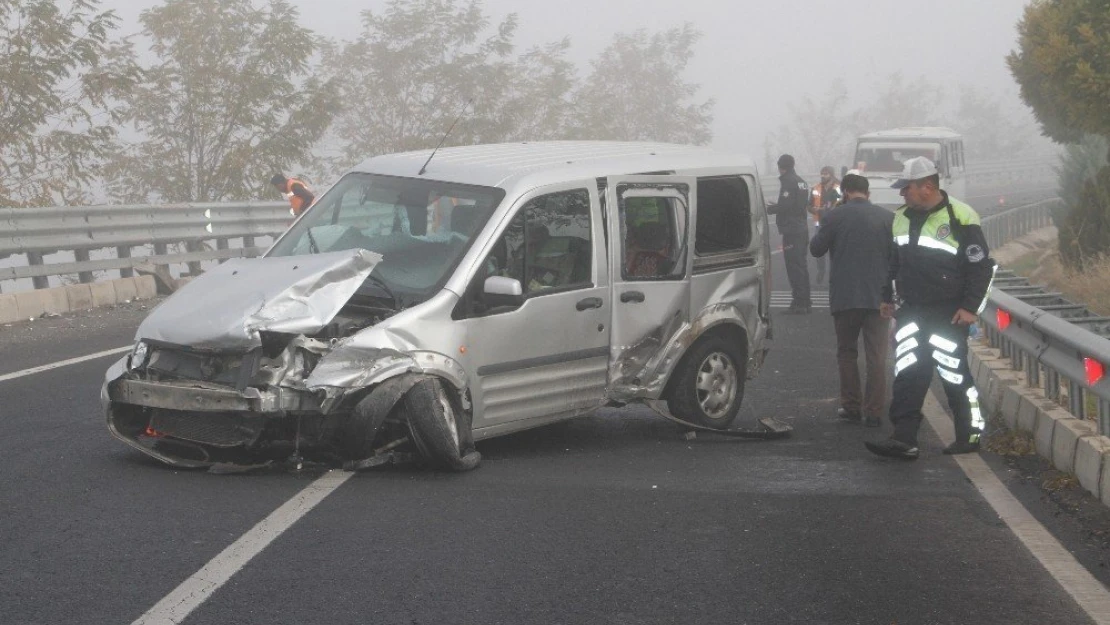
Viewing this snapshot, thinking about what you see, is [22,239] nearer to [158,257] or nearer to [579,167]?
[158,257]

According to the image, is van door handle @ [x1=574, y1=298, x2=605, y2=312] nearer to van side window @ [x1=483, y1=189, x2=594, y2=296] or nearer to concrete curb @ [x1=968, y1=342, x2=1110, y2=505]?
van side window @ [x1=483, y1=189, x2=594, y2=296]

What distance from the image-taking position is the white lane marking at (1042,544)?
544cm

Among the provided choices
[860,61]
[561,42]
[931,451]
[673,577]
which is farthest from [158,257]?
[860,61]

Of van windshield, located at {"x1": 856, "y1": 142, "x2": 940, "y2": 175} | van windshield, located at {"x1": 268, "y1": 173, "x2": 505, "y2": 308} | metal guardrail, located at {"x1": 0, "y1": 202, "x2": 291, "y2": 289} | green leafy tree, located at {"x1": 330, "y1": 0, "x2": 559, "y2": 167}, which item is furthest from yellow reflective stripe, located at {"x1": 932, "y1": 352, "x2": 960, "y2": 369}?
green leafy tree, located at {"x1": 330, "y1": 0, "x2": 559, "y2": 167}

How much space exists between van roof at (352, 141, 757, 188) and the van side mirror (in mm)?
712

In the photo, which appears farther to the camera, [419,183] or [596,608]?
[419,183]

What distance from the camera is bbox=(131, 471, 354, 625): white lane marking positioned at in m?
5.04

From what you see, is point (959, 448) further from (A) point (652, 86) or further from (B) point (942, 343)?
(A) point (652, 86)

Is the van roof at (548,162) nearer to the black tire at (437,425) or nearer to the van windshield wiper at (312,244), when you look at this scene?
the van windshield wiper at (312,244)

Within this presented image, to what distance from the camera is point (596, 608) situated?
17.1 feet

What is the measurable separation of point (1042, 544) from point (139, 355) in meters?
4.47

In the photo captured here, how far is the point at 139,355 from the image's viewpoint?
7523 millimetres

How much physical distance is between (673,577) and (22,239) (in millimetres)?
12904

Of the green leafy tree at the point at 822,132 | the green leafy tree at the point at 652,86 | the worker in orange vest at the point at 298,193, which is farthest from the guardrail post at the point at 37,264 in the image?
the green leafy tree at the point at 822,132
